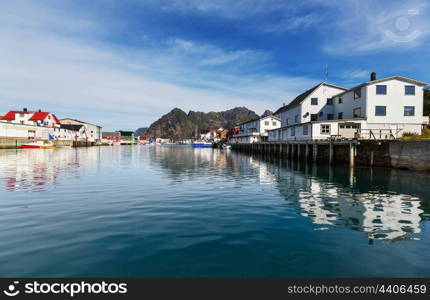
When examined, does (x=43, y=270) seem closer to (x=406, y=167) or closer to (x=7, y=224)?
(x=7, y=224)

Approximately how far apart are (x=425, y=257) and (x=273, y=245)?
427 cm

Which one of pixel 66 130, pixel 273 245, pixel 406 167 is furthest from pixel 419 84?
pixel 66 130

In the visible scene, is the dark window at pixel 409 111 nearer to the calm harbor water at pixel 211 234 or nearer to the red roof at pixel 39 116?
the calm harbor water at pixel 211 234

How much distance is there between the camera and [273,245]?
7.57 metres

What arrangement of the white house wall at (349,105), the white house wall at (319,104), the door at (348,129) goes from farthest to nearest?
the white house wall at (319,104) → the white house wall at (349,105) → the door at (348,129)

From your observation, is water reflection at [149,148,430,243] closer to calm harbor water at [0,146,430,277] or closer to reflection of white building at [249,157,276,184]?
calm harbor water at [0,146,430,277]

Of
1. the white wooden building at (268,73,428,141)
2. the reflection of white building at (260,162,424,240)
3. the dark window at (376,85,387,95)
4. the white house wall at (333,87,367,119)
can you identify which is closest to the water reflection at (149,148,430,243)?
the reflection of white building at (260,162,424,240)

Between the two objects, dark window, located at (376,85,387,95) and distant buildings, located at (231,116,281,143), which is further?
distant buildings, located at (231,116,281,143)

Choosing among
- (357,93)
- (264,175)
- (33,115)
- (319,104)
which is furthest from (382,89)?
(33,115)

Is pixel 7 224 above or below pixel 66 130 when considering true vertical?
below

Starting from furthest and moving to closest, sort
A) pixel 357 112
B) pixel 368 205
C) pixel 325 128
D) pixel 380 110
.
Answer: pixel 357 112 → pixel 325 128 → pixel 380 110 → pixel 368 205

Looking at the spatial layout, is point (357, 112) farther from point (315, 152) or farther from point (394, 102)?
point (315, 152)

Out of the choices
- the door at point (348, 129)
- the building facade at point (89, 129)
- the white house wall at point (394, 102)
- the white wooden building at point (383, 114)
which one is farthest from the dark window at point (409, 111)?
the building facade at point (89, 129)

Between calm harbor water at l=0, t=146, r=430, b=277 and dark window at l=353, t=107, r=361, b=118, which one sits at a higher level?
dark window at l=353, t=107, r=361, b=118
